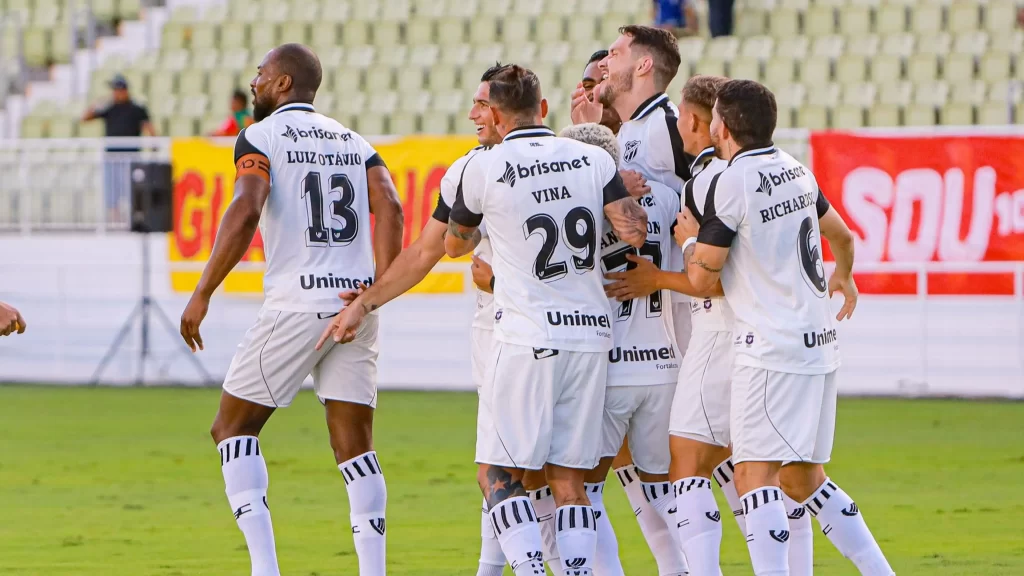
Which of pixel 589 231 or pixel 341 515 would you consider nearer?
pixel 589 231

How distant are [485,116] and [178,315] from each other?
10.9 m

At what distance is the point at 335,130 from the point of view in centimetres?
630

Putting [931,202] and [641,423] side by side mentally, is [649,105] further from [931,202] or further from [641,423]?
[931,202]

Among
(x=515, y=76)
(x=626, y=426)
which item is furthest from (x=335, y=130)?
(x=626, y=426)

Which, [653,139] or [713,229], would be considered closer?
[713,229]

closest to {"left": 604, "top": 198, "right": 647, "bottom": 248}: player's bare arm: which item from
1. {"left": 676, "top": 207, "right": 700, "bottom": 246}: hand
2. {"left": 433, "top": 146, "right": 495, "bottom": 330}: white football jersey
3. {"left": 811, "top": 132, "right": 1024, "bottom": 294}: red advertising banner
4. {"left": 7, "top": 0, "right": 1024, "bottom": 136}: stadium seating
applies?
{"left": 676, "top": 207, "right": 700, "bottom": 246}: hand

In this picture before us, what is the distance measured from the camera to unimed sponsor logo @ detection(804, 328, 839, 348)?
5402mm

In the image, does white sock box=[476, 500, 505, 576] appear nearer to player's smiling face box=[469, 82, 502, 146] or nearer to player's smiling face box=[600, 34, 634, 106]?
player's smiling face box=[469, 82, 502, 146]

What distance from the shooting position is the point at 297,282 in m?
6.14

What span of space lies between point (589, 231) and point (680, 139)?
79cm

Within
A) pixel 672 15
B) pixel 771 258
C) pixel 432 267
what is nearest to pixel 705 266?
pixel 771 258

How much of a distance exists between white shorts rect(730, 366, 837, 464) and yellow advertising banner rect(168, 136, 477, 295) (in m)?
10.1

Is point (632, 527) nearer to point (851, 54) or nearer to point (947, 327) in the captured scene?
point (947, 327)

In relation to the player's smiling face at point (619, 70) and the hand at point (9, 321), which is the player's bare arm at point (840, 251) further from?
the hand at point (9, 321)
